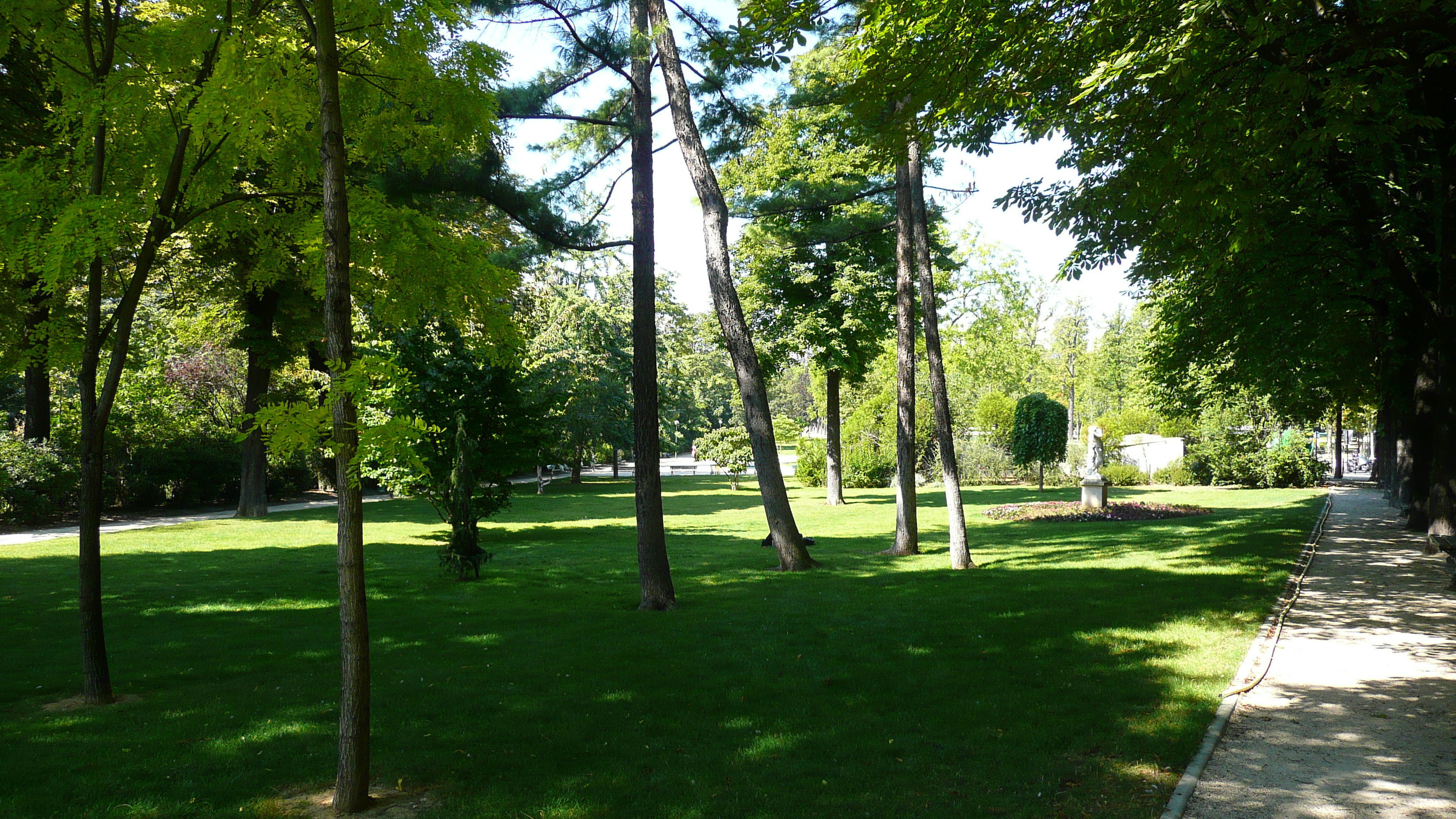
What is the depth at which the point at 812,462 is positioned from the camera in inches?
1380

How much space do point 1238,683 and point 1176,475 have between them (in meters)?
29.4

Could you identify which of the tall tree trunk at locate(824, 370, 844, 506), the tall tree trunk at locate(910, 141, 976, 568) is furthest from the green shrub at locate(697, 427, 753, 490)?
the tall tree trunk at locate(910, 141, 976, 568)

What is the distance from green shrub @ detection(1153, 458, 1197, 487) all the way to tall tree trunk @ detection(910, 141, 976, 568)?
76.9 ft

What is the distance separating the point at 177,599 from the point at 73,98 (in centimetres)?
626

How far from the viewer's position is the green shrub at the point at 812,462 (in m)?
34.8

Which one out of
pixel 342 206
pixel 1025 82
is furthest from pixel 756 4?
pixel 342 206

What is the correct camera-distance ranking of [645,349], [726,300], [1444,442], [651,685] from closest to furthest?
[651,685], [645,349], [726,300], [1444,442]

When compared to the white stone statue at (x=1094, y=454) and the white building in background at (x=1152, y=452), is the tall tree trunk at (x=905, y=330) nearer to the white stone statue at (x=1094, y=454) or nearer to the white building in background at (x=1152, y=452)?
the white stone statue at (x=1094, y=454)

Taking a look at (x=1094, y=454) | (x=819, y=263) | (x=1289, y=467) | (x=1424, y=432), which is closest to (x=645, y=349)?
(x=1424, y=432)

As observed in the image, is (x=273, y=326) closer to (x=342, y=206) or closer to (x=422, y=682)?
(x=422, y=682)

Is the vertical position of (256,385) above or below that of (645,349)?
above

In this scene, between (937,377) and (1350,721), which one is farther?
(937,377)

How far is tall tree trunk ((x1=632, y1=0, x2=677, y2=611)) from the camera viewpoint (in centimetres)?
920

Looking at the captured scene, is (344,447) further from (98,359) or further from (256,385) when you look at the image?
(256,385)
